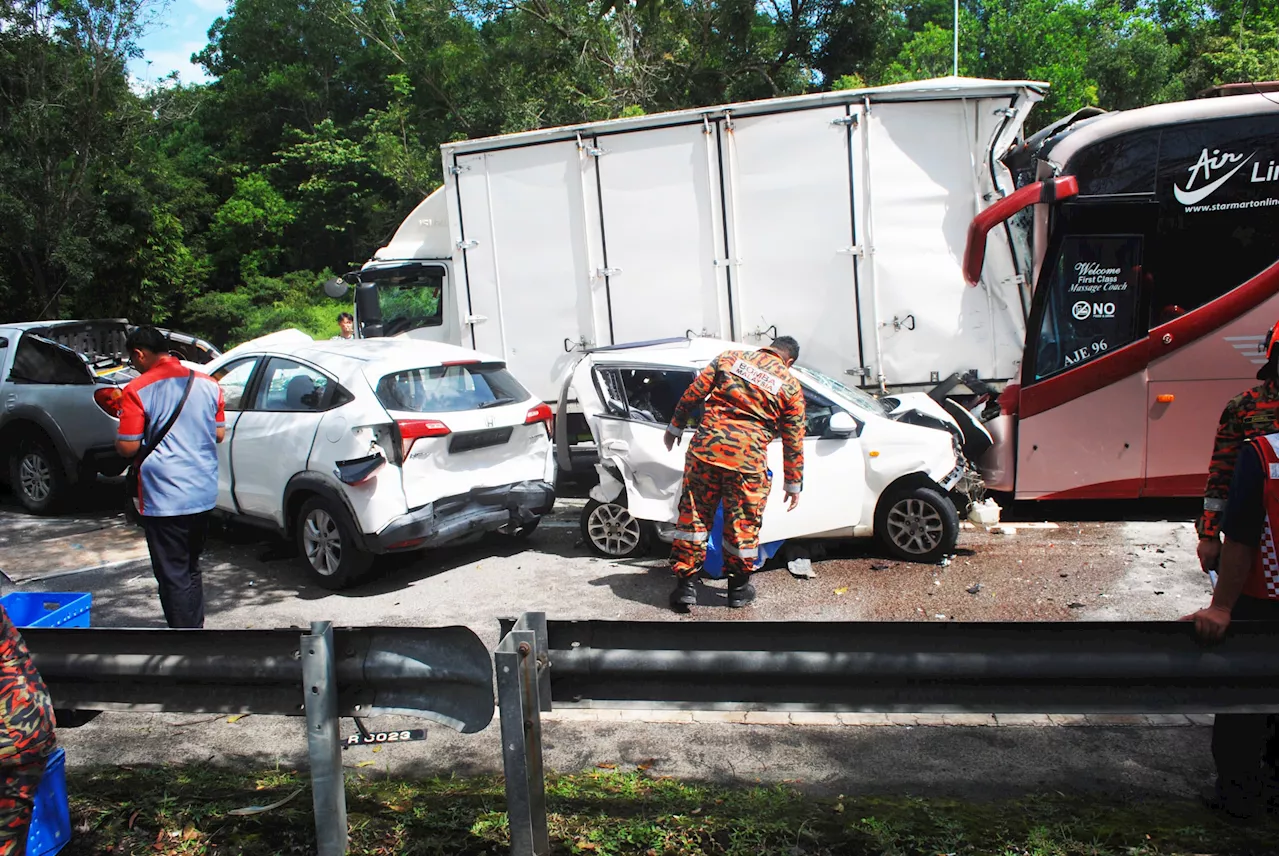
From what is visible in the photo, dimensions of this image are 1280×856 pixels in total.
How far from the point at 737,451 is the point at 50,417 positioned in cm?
712

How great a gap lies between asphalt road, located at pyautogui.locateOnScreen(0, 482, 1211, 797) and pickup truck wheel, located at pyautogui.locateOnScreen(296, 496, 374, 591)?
13cm

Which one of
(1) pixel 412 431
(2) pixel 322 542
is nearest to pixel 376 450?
(1) pixel 412 431

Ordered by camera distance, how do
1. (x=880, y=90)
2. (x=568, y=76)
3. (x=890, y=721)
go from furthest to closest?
(x=568, y=76), (x=880, y=90), (x=890, y=721)

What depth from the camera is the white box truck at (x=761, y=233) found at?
880 cm

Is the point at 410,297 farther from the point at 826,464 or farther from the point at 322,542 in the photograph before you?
the point at 826,464

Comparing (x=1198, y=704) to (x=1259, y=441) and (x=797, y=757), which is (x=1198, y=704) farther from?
(x=797, y=757)

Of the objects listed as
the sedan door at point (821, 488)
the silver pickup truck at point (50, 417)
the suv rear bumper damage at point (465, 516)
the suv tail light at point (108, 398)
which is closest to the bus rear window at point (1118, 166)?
the sedan door at point (821, 488)

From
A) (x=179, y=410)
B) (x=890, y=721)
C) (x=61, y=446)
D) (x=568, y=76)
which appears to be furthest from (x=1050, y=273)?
(x=568, y=76)

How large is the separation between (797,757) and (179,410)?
3573 millimetres

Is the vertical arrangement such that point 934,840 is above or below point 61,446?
below

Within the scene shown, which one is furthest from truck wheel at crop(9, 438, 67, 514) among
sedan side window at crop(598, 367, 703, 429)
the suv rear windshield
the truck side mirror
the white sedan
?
sedan side window at crop(598, 367, 703, 429)

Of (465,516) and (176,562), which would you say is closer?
(176,562)

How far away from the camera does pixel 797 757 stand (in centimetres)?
420

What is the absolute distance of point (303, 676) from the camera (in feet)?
10.2
